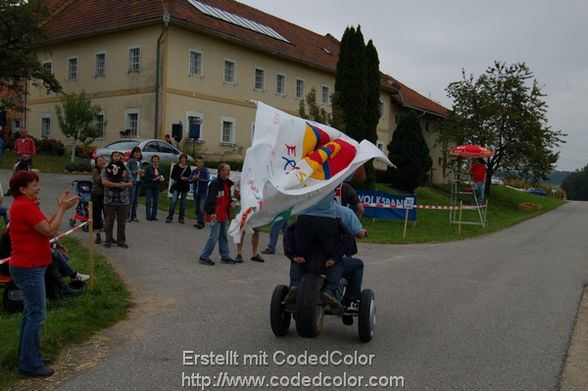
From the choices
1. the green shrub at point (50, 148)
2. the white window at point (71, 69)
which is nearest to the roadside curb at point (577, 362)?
the green shrub at point (50, 148)

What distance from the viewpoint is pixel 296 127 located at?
19.2 ft

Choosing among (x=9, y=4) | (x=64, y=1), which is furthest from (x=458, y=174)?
(x=64, y=1)

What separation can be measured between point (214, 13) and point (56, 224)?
2910cm

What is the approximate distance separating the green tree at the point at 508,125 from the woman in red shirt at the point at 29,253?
1276 inches

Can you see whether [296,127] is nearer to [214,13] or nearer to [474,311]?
[474,311]

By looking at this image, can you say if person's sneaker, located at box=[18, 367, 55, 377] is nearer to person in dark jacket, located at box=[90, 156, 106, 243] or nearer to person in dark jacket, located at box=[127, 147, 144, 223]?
person in dark jacket, located at box=[90, 156, 106, 243]

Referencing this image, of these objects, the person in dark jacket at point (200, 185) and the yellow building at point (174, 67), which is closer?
the person in dark jacket at point (200, 185)

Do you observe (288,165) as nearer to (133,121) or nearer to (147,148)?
(147,148)

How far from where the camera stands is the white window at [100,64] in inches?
1264

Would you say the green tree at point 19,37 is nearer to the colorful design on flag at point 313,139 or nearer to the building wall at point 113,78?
the building wall at point 113,78

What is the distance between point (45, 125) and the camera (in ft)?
118

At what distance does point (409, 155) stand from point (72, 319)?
2626 cm

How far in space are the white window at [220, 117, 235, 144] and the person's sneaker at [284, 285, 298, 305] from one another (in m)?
26.4

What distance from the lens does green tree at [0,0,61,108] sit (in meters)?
27.8
